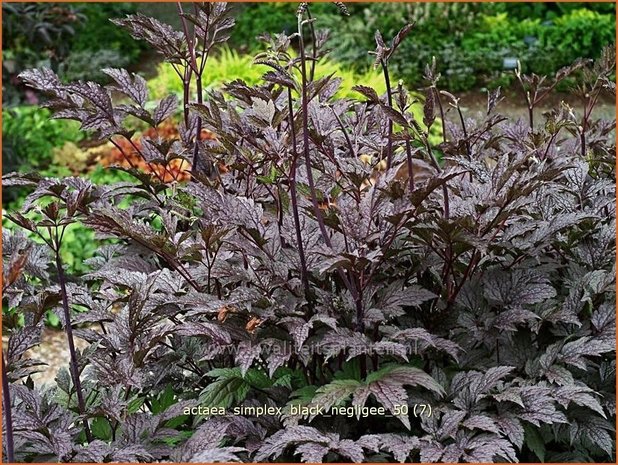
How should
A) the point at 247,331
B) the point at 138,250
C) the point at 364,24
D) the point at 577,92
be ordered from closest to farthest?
1. the point at 247,331
2. the point at 138,250
3. the point at 577,92
4. the point at 364,24

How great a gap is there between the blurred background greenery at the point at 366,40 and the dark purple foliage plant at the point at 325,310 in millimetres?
4712

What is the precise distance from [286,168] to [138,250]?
485 millimetres

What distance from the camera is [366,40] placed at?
8.02 meters

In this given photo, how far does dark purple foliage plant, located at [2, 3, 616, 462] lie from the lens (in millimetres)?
1379

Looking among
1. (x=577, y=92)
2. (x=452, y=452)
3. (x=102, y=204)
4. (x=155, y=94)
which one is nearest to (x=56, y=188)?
(x=102, y=204)

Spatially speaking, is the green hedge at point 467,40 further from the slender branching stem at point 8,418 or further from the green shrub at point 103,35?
the slender branching stem at point 8,418

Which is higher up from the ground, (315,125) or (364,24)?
(364,24)

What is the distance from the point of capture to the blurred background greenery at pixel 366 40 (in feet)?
23.2

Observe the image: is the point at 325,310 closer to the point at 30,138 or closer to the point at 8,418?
the point at 8,418

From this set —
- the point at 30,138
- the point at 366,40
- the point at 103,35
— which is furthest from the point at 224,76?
the point at 103,35

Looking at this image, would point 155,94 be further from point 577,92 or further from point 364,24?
point 577,92

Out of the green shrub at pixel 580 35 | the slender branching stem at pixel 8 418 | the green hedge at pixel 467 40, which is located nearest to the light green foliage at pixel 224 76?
the green hedge at pixel 467 40

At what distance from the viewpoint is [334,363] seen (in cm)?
158

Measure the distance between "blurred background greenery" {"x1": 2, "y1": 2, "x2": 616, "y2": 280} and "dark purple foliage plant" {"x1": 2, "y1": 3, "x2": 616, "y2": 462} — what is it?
4.71m
